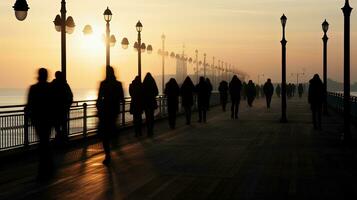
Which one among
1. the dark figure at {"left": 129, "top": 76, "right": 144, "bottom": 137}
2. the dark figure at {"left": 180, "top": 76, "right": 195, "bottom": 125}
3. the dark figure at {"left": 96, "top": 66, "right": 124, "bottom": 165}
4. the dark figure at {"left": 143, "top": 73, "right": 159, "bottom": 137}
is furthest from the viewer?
the dark figure at {"left": 180, "top": 76, "right": 195, "bottom": 125}

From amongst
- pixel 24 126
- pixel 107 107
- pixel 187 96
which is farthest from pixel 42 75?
pixel 187 96

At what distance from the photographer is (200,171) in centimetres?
1191

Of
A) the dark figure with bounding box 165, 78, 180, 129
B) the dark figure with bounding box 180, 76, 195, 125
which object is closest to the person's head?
the dark figure with bounding box 165, 78, 180, 129

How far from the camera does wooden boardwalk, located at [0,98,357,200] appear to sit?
9508 millimetres

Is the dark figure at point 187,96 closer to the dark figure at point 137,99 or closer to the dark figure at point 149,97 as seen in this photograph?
the dark figure at point 149,97

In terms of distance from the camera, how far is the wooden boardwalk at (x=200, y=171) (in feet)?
31.2

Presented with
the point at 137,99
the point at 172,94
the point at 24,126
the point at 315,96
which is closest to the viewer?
the point at 24,126

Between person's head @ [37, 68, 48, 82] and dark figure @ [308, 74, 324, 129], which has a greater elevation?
person's head @ [37, 68, 48, 82]

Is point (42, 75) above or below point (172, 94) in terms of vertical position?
above

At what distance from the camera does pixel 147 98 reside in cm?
2125

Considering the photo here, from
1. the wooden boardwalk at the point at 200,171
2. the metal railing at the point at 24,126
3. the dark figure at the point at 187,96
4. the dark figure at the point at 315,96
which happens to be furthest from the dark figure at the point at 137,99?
the dark figure at the point at 315,96

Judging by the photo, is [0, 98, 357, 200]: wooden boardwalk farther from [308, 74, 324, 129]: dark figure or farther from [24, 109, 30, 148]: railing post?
[308, 74, 324, 129]: dark figure

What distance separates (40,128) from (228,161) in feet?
14.1

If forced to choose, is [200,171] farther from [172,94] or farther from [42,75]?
[172,94]
